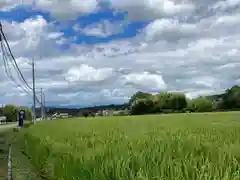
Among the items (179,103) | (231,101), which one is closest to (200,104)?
(179,103)

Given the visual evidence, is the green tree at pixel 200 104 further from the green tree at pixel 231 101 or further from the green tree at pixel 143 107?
the green tree at pixel 143 107

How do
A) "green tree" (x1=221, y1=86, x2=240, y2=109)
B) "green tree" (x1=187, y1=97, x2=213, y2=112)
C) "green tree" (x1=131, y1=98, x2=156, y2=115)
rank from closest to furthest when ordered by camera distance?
"green tree" (x1=221, y1=86, x2=240, y2=109) → "green tree" (x1=131, y1=98, x2=156, y2=115) → "green tree" (x1=187, y1=97, x2=213, y2=112)

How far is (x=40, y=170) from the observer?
14734 mm

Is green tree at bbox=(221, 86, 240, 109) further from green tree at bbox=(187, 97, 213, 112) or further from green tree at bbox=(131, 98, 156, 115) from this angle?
green tree at bbox=(131, 98, 156, 115)

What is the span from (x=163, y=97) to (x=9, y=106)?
67737 mm

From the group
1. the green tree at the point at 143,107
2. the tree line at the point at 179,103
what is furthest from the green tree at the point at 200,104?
the green tree at the point at 143,107

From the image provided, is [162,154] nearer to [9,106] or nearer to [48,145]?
[48,145]

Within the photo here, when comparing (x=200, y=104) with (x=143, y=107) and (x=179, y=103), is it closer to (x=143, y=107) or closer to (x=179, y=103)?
(x=179, y=103)

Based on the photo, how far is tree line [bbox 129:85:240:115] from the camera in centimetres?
12494

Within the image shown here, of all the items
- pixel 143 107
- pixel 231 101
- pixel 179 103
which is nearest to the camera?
pixel 231 101

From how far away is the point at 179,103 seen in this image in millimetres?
146625

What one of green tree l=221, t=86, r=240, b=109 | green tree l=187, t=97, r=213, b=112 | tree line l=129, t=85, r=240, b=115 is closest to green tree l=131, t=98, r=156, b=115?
tree line l=129, t=85, r=240, b=115

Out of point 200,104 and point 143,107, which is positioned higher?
point 200,104

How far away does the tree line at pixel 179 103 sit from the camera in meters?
125
